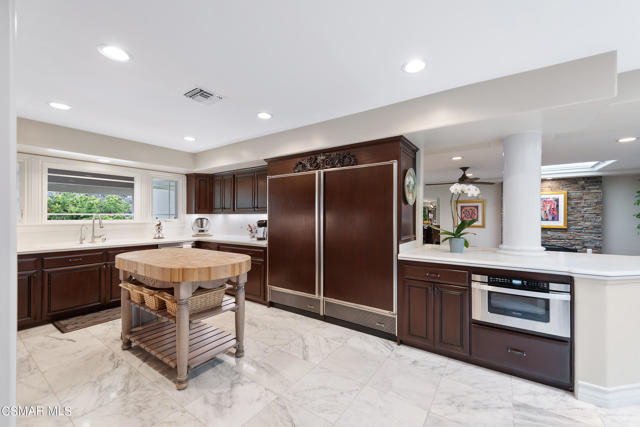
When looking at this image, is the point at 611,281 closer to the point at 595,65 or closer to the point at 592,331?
the point at 592,331

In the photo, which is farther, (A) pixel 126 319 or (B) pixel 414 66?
(A) pixel 126 319

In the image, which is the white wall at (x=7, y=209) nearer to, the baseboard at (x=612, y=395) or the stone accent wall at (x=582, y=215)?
the baseboard at (x=612, y=395)

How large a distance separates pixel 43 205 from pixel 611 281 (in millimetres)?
6144

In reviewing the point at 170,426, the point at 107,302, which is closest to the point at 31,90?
the point at 107,302

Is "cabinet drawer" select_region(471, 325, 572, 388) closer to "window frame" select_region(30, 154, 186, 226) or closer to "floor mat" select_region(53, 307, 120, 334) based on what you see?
"floor mat" select_region(53, 307, 120, 334)

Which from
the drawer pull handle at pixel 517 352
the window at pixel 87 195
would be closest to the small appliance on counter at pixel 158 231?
the window at pixel 87 195

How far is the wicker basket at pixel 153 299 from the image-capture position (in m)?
2.20

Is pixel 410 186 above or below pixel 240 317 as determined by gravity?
above

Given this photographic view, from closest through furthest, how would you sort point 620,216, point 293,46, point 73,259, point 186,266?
point 293,46
point 186,266
point 73,259
point 620,216

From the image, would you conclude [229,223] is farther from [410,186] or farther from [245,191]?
[410,186]

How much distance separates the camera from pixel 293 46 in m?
1.82

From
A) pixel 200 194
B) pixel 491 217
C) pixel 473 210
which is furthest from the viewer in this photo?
pixel 473 210

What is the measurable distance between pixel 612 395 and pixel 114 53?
4242 millimetres

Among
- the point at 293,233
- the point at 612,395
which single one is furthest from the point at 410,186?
the point at 612,395
